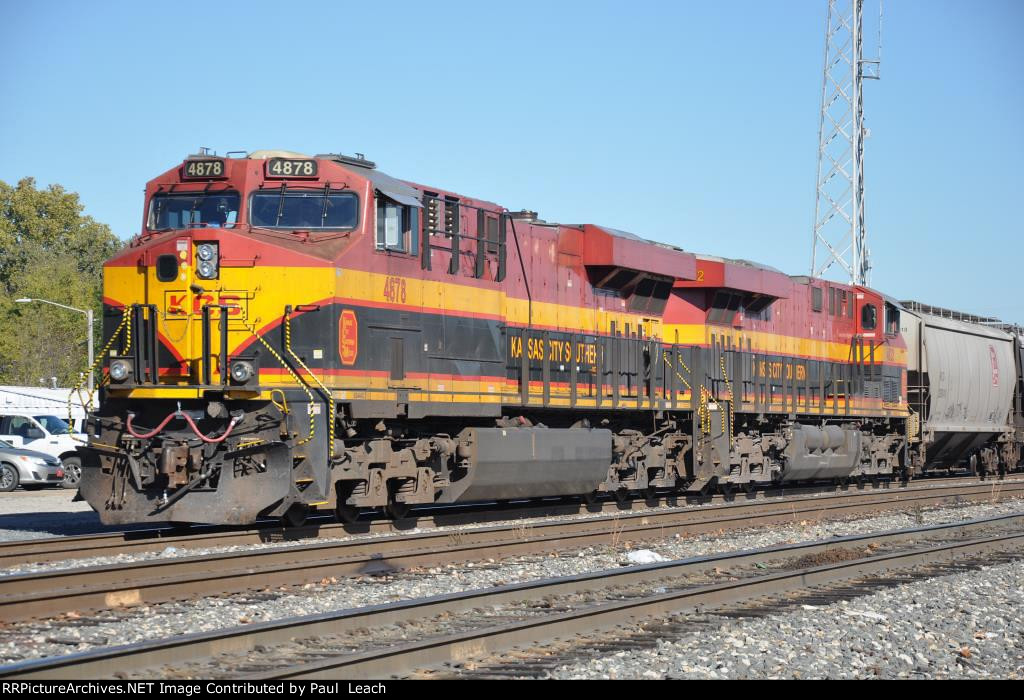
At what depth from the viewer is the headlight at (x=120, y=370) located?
12.1 metres

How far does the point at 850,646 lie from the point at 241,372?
6.83 meters

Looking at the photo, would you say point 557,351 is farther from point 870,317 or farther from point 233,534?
point 870,317

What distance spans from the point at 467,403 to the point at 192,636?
788 cm

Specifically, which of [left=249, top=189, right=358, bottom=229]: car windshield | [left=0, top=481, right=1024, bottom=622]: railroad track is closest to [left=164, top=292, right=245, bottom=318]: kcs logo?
[left=249, top=189, right=358, bottom=229]: car windshield

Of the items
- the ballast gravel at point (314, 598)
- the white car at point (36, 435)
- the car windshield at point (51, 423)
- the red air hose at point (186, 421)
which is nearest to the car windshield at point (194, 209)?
the red air hose at point (186, 421)

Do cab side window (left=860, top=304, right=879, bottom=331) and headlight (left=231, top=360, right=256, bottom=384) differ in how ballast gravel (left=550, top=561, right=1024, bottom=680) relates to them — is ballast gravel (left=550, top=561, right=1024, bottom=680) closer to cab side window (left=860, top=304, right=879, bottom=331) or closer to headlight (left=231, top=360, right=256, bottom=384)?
headlight (left=231, top=360, right=256, bottom=384)

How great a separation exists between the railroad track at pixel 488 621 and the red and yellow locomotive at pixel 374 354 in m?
3.81

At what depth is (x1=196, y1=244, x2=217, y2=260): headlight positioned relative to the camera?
1230cm

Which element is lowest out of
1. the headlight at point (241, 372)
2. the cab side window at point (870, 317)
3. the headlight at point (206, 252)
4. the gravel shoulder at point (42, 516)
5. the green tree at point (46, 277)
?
the gravel shoulder at point (42, 516)

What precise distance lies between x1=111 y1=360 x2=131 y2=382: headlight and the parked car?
12950 mm

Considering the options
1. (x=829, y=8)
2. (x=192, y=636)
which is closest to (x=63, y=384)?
(x=829, y=8)

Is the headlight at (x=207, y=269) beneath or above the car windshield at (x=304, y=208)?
beneath

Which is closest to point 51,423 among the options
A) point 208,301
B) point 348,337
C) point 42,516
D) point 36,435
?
point 36,435

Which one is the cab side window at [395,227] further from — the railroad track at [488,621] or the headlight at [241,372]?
the railroad track at [488,621]
